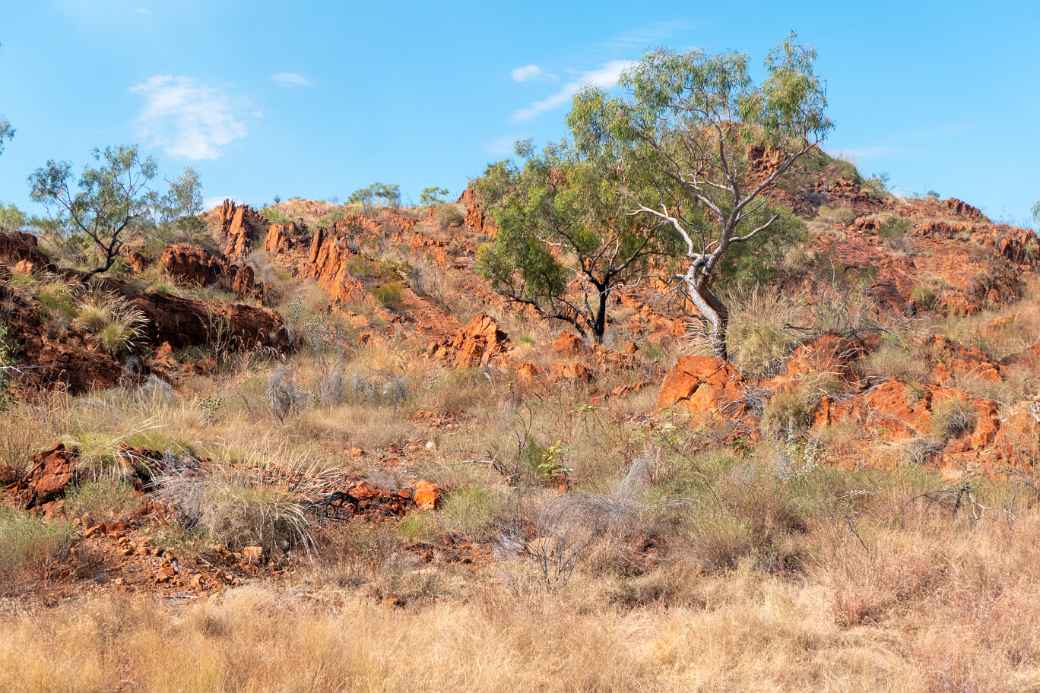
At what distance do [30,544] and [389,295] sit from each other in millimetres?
14803

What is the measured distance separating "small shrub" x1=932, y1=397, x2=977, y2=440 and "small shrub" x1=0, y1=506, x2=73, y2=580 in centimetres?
744

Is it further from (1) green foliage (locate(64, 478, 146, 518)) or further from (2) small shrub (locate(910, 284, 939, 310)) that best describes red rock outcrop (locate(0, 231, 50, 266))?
(2) small shrub (locate(910, 284, 939, 310))

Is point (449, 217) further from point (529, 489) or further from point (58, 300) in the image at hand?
point (529, 489)

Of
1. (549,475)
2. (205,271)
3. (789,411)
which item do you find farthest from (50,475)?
(205,271)

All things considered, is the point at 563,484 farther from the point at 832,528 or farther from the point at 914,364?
the point at 914,364

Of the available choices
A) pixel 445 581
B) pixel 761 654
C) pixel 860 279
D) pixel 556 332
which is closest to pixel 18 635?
pixel 445 581

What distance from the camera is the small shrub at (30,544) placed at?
14.2 feet

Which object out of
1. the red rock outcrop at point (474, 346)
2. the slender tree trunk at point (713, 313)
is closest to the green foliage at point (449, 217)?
the red rock outcrop at point (474, 346)

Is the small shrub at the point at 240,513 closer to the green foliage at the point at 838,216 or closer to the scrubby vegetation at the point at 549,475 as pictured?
the scrubby vegetation at the point at 549,475

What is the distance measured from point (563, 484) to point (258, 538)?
9.28 feet

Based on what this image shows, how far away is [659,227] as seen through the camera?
16047 millimetres

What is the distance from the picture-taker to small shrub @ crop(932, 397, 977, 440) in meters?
7.16

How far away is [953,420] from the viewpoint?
284 inches

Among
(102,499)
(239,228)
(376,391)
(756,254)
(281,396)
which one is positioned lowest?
(102,499)
